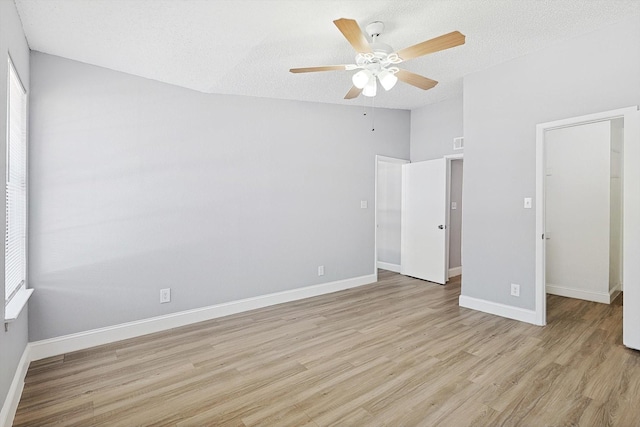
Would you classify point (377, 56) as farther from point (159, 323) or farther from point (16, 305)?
point (159, 323)

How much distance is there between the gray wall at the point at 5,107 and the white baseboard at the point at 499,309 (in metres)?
4.19

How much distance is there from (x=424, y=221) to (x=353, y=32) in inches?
151

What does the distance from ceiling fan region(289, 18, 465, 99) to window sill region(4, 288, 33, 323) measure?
243 cm

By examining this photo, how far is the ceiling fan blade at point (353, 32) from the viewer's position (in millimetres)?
1905

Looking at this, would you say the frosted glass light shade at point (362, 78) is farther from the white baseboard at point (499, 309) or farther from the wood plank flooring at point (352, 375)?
the white baseboard at point (499, 309)

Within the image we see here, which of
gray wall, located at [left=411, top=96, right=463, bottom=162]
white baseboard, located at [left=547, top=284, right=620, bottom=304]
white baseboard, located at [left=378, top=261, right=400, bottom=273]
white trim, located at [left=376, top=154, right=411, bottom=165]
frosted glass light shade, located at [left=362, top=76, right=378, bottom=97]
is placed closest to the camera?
frosted glass light shade, located at [left=362, top=76, right=378, bottom=97]

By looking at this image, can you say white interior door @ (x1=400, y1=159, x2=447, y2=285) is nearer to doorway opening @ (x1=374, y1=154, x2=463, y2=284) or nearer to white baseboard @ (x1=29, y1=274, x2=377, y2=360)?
doorway opening @ (x1=374, y1=154, x2=463, y2=284)

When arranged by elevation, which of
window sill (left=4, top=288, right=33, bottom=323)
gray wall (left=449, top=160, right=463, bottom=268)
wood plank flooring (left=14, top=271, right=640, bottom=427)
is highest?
gray wall (left=449, top=160, right=463, bottom=268)

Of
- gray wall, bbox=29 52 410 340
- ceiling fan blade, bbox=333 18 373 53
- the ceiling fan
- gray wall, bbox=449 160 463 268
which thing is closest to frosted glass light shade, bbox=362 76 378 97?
the ceiling fan

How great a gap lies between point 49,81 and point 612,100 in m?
4.88

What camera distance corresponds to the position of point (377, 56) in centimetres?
248

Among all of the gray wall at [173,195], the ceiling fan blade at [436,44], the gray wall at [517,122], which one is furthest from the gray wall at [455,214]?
the ceiling fan blade at [436,44]

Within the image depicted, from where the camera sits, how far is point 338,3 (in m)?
2.29

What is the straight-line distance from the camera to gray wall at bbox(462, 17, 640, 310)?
2.91 metres
